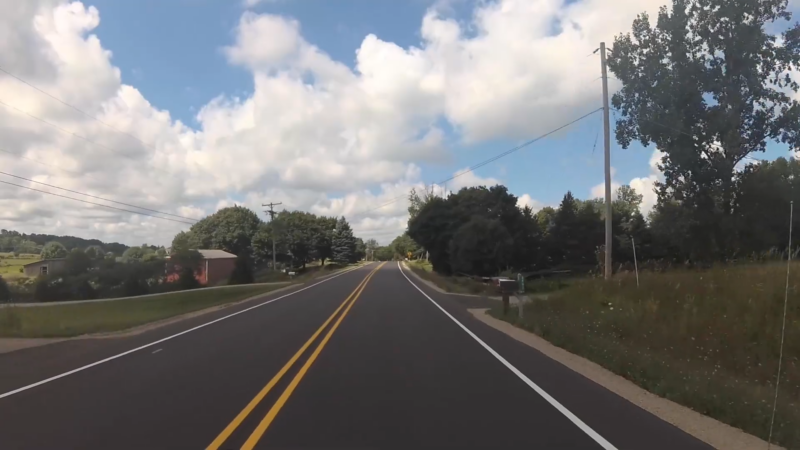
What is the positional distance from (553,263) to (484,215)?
818 centimetres

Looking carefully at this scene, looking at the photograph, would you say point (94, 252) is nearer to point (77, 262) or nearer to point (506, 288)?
point (77, 262)

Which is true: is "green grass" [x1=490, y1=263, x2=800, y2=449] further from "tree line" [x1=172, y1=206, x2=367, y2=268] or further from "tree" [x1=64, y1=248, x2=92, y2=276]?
"tree line" [x1=172, y1=206, x2=367, y2=268]

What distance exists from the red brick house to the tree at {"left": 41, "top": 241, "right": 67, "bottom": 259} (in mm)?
13591

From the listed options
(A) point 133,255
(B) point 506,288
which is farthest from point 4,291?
(B) point 506,288

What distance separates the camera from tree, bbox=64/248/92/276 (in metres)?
60.5

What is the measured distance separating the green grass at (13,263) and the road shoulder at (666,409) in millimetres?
48424

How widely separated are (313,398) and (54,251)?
61.5 m

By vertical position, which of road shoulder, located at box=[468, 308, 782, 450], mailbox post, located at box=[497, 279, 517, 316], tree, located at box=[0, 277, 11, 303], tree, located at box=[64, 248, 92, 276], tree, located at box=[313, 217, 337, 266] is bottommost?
tree, located at box=[0, 277, 11, 303]

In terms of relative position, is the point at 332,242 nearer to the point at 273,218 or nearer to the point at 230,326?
the point at 273,218

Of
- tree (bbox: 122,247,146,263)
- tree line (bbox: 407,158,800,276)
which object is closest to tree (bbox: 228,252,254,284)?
tree (bbox: 122,247,146,263)

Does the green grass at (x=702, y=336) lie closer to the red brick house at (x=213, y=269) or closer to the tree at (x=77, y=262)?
the tree at (x=77, y=262)

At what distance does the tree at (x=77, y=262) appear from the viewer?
6050 centimetres

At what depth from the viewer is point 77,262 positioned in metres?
60.8

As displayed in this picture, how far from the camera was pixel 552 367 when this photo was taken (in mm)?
11891
